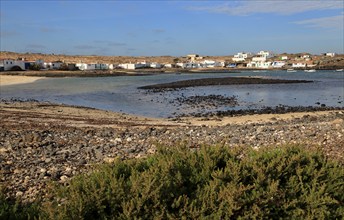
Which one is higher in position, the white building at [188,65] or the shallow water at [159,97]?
the white building at [188,65]

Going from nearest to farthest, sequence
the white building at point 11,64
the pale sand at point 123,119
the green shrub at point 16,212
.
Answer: the green shrub at point 16,212, the pale sand at point 123,119, the white building at point 11,64

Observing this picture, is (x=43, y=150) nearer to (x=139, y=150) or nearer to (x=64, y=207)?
(x=139, y=150)

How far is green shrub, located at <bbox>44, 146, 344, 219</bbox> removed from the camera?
3.43m

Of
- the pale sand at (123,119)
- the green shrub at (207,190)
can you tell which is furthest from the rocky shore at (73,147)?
the pale sand at (123,119)

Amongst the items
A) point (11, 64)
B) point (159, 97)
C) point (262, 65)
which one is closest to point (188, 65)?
point (262, 65)

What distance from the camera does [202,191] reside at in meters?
3.70

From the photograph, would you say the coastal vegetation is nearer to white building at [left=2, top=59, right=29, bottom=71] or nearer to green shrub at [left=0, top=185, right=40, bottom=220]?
green shrub at [left=0, top=185, right=40, bottom=220]

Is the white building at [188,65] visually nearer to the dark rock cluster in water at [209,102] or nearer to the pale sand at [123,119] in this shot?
the dark rock cluster in water at [209,102]

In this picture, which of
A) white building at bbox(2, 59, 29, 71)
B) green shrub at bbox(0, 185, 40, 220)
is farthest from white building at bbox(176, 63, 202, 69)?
green shrub at bbox(0, 185, 40, 220)

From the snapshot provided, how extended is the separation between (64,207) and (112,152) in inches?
235

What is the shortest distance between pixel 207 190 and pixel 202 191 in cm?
5

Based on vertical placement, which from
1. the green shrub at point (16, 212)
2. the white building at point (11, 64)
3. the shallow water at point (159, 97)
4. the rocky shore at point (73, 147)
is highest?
the white building at point (11, 64)

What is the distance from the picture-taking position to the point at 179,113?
87.0 feet

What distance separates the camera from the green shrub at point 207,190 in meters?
3.43
